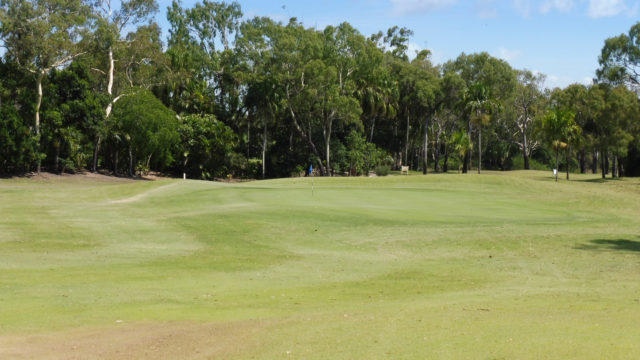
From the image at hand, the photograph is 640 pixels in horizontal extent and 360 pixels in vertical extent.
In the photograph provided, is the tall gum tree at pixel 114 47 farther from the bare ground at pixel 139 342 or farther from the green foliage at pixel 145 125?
the bare ground at pixel 139 342

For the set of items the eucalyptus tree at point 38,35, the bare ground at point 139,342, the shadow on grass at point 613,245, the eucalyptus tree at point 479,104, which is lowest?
the shadow on grass at point 613,245

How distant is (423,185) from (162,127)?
29.1 meters

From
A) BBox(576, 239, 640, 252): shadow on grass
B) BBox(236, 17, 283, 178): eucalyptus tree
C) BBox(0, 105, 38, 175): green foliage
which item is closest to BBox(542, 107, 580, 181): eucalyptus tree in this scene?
BBox(236, 17, 283, 178): eucalyptus tree

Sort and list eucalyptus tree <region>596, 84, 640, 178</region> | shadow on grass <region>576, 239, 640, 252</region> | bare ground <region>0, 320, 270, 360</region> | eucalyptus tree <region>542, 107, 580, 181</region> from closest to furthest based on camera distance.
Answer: bare ground <region>0, 320, 270, 360</region>, shadow on grass <region>576, 239, 640, 252</region>, eucalyptus tree <region>542, 107, 580, 181</region>, eucalyptus tree <region>596, 84, 640, 178</region>

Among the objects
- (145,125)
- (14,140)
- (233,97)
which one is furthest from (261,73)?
(14,140)

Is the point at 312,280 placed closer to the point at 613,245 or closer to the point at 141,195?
the point at 613,245

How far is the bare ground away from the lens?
8547mm

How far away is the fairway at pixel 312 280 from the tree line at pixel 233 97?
29.5 m

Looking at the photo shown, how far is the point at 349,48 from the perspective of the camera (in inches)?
3152

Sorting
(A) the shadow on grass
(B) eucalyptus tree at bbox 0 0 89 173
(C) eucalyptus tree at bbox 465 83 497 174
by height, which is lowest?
(A) the shadow on grass

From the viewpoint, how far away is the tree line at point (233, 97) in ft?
205

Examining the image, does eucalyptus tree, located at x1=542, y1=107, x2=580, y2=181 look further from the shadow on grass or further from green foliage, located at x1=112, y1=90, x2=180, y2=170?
the shadow on grass

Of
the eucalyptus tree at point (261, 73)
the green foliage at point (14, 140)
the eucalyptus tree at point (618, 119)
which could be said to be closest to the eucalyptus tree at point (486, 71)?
the eucalyptus tree at point (618, 119)

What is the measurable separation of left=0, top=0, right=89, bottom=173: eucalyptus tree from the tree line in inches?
5.0
